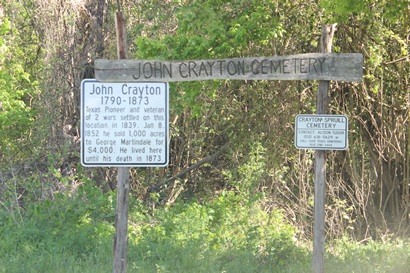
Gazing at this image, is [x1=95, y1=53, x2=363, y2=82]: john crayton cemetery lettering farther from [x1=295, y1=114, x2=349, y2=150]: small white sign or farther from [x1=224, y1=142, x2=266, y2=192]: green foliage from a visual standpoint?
[x1=224, y1=142, x2=266, y2=192]: green foliage

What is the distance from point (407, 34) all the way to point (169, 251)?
6.60m

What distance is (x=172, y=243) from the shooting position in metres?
9.41

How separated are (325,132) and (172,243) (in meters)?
3.67

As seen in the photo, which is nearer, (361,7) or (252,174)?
(361,7)

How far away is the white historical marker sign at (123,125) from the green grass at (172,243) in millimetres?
2846

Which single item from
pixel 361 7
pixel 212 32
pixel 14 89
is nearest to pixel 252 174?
pixel 212 32

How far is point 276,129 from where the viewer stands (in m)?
13.2

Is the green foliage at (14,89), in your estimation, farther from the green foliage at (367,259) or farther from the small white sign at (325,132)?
the small white sign at (325,132)

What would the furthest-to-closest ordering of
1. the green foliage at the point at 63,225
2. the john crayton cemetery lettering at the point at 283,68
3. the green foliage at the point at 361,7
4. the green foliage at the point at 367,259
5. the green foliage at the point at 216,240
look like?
the green foliage at the point at 361,7 → the green foliage at the point at 63,225 → the green foliage at the point at 216,240 → the green foliage at the point at 367,259 → the john crayton cemetery lettering at the point at 283,68

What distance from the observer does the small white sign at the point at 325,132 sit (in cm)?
663

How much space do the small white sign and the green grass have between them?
8.14 feet

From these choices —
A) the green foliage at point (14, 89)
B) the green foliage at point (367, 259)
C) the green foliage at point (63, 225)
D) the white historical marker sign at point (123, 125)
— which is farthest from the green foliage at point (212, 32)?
the green foliage at point (14, 89)

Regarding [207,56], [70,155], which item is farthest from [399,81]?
[70,155]

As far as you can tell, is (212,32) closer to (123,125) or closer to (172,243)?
(172,243)
